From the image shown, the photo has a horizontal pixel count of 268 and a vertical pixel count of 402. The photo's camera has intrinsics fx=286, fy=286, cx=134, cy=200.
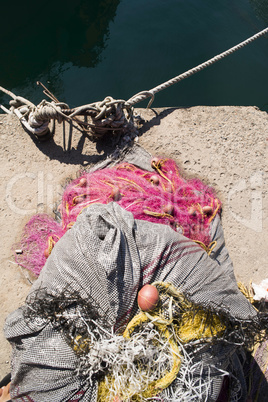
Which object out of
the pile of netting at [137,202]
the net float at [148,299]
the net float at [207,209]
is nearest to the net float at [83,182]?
the pile of netting at [137,202]

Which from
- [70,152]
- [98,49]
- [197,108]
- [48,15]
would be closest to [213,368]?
[70,152]

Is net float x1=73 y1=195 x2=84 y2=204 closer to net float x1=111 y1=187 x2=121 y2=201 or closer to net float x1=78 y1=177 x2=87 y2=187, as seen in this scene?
net float x1=78 y1=177 x2=87 y2=187

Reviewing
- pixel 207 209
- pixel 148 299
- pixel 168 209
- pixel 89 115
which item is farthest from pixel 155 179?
pixel 148 299

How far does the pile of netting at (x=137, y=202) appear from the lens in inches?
97.8

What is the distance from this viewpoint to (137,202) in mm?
2496

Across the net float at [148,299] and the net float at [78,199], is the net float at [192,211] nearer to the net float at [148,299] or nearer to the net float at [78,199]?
the net float at [78,199]

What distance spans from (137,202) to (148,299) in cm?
107

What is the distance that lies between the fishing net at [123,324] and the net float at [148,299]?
1.9 inches

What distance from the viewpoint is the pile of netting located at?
248 centimetres

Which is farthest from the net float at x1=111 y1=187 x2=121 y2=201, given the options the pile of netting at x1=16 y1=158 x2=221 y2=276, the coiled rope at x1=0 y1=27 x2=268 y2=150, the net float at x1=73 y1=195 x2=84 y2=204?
the coiled rope at x1=0 y1=27 x2=268 y2=150

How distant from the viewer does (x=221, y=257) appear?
8.75 feet

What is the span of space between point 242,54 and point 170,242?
195 inches

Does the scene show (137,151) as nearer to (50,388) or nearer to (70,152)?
(70,152)

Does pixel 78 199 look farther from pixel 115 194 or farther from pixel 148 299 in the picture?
pixel 148 299
